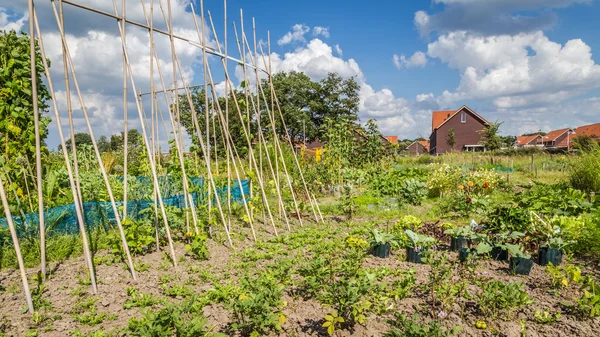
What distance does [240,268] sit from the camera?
148 inches

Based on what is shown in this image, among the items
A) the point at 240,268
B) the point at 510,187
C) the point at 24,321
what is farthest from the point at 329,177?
the point at 24,321

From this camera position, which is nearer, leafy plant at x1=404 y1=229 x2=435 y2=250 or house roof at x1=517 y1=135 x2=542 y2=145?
leafy plant at x1=404 y1=229 x2=435 y2=250

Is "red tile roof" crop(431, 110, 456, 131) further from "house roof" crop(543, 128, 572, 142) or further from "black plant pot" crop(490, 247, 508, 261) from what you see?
"black plant pot" crop(490, 247, 508, 261)

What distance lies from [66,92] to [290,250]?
2816 mm

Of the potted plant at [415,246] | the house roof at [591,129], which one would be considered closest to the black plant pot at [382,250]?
the potted plant at [415,246]

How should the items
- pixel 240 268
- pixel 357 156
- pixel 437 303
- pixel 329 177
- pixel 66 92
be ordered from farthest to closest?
pixel 357 156
pixel 329 177
pixel 240 268
pixel 66 92
pixel 437 303

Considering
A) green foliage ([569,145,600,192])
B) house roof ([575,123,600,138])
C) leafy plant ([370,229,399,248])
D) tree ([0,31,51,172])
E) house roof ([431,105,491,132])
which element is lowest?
leafy plant ([370,229,399,248])

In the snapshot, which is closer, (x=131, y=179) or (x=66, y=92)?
(x=66, y=92)

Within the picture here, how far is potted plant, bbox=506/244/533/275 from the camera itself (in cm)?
342

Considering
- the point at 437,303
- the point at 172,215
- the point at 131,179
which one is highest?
the point at 131,179

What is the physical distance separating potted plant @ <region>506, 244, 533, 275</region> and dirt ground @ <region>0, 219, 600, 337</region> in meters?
0.08

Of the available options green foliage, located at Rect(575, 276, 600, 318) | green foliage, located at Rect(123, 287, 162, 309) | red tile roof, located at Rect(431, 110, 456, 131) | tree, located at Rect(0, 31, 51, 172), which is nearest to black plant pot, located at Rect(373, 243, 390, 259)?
green foliage, located at Rect(575, 276, 600, 318)

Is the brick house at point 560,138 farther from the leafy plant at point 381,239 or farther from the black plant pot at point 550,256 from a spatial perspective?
the leafy plant at point 381,239

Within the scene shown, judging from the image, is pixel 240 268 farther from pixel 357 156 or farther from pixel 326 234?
pixel 357 156
